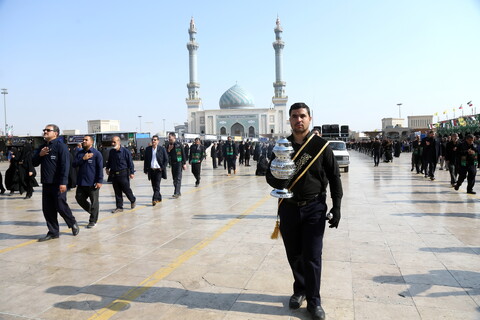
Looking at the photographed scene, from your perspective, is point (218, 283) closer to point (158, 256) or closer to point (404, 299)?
point (158, 256)

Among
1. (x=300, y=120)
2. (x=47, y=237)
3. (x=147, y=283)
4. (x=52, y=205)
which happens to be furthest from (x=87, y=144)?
(x=300, y=120)

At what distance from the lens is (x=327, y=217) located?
3.18 metres

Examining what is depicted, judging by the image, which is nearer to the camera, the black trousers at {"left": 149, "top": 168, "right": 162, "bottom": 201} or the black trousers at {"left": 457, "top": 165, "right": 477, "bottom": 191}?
the black trousers at {"left": 149, "top": 168, "right": 162, "bottom": 201}

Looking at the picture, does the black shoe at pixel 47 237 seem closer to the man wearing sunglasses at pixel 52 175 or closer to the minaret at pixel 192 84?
the man wearing sunglasses at pixel 52 175

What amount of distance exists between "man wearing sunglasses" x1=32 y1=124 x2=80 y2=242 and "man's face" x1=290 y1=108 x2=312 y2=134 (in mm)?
3958

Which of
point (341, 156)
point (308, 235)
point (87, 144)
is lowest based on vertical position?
point (308, 235)

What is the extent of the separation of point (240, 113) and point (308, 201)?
9785 cm

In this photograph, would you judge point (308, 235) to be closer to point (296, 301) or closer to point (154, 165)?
point (296, 301)

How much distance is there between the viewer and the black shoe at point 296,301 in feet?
10.4

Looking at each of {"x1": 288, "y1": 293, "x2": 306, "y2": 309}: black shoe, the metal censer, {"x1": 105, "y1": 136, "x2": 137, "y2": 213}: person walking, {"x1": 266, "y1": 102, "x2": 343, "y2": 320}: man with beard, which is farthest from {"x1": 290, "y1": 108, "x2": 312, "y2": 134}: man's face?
{"x1": 105, "y1": 136, "x2": 137, "y2": 213}: person walking

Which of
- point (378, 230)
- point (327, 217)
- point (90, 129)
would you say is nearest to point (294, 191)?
point (327, 217)

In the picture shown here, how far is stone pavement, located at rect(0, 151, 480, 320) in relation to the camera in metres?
3.22

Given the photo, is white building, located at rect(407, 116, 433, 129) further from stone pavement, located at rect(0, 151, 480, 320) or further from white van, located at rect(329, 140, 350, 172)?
stone pavement, located at rect(0, 151, 480, 320)

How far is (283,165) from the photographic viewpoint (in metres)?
2.95
